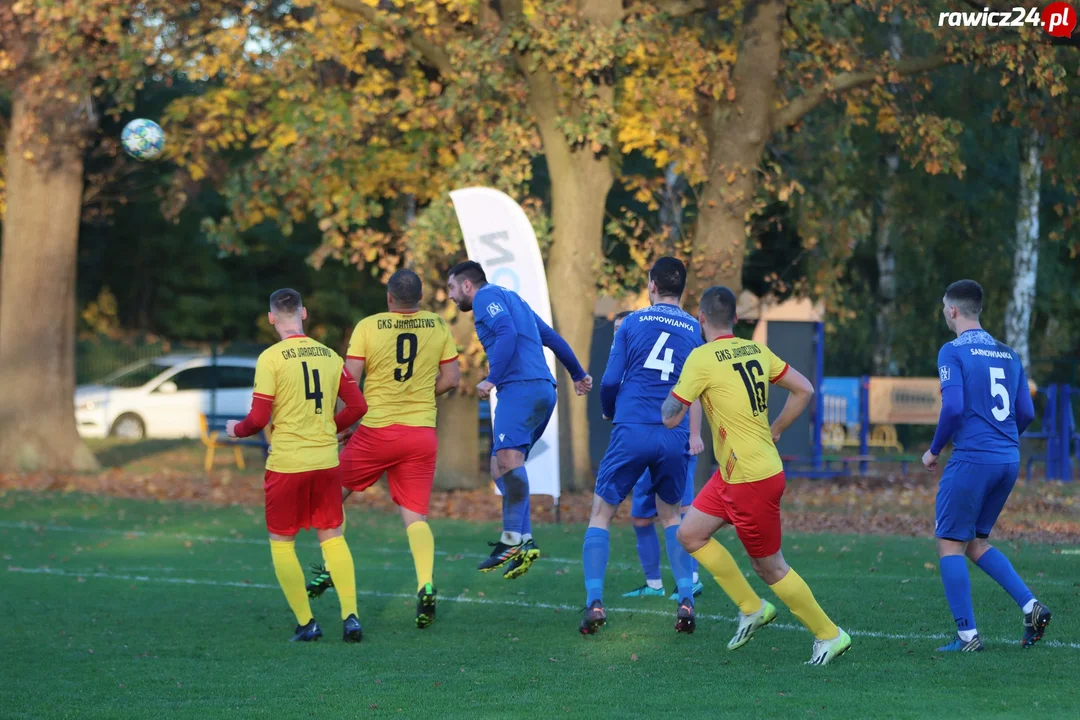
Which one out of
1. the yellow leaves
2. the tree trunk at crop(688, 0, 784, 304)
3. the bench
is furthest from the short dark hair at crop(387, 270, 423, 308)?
the bench

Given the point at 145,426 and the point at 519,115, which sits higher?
the point at 519,115

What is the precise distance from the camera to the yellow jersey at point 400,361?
27.5ft

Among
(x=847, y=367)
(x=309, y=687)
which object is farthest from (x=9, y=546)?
(x=847, y=367)

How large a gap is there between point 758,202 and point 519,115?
3276 millimetres

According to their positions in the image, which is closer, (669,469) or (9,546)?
(669,469)

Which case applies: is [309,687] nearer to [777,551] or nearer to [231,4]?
[777,551]

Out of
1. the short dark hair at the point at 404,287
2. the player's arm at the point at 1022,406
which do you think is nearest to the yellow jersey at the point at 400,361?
the short dark hair at the point at 404,287

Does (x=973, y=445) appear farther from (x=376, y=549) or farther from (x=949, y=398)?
(x=376, y=549)

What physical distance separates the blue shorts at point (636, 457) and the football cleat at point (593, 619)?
0.62 m

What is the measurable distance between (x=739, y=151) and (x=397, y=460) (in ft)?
32.2

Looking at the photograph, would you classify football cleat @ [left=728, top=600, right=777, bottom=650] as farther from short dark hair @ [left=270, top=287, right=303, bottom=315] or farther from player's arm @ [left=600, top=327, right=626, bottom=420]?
short dark hair @ [left=270, top=287, right=303, bottom=315]

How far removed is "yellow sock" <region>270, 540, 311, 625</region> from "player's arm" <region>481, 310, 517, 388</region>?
5.45 feet

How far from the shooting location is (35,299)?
1950 centimetres

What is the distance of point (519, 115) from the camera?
17359mm
